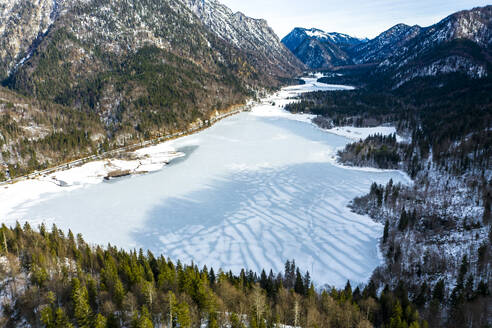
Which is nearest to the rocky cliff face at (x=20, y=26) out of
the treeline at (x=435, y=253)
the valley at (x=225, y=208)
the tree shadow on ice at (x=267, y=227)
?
the valley at (x=225, y=208)

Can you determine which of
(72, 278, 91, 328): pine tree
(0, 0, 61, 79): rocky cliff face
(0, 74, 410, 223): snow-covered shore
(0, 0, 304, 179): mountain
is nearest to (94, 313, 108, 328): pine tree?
(72, 278, 91, 328): pine tree

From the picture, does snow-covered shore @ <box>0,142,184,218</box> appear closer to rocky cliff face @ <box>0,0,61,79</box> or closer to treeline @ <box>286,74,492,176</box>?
treeline @ <box>286,74,492,176</box>

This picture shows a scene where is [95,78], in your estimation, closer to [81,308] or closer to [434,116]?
[81,308]

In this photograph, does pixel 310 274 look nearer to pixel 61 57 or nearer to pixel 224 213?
pixel 224 213

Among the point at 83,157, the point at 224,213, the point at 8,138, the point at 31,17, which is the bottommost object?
the point at 224,213

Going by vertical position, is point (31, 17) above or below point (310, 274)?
above

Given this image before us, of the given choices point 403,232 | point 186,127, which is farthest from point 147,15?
point 403,232
